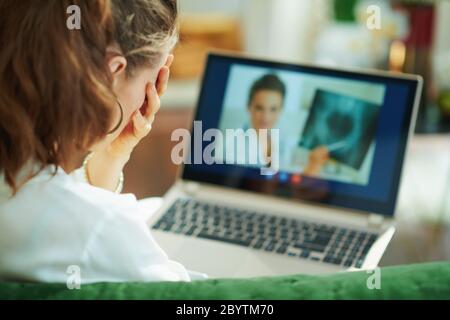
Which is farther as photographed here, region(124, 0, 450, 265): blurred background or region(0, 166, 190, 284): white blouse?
region(124, 0, 450, 265): blurred background

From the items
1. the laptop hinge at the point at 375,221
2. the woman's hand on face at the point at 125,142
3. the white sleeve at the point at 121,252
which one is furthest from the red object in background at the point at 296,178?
the white sleeve at the point at 121,252

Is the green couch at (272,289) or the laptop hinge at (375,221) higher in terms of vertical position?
the green couch at (272,289)

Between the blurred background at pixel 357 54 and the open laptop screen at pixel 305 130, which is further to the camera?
the blurred background at pixel 357 54

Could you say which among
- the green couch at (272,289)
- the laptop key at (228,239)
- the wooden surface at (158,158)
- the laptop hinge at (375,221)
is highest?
the green couch at (272,289)

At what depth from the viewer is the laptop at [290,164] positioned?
109cm

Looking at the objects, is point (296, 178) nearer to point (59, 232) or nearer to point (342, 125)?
point (342, 125)

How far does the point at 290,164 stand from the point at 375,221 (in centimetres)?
17

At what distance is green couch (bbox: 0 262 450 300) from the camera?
673 millimetres

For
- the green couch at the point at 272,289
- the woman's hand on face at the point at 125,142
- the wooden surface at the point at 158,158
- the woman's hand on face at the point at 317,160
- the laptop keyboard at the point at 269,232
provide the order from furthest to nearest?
the wooden surface at the point at 158,158 → the woman's hand on face at the point at 317,160 → the laptop keyboard at the point at 269,232 → the woman's hand on face at the point at 125,142 → the green couch at the point at 272,289

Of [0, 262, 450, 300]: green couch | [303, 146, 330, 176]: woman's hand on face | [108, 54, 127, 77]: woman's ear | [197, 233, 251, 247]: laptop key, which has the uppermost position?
[108, 54, 127, 77]: woman's ear

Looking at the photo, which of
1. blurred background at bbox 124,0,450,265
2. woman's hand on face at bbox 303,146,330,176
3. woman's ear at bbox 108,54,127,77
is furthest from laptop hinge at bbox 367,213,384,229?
blurred background at bbox 124,0,450,265

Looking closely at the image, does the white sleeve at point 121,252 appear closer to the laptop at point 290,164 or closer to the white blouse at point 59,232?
the white blouse at point 59,232

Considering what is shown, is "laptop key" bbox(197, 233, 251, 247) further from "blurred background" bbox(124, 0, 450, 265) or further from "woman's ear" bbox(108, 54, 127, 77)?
"blurred background" bbox(124, 0, 450, 265)

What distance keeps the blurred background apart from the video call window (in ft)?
2.65
